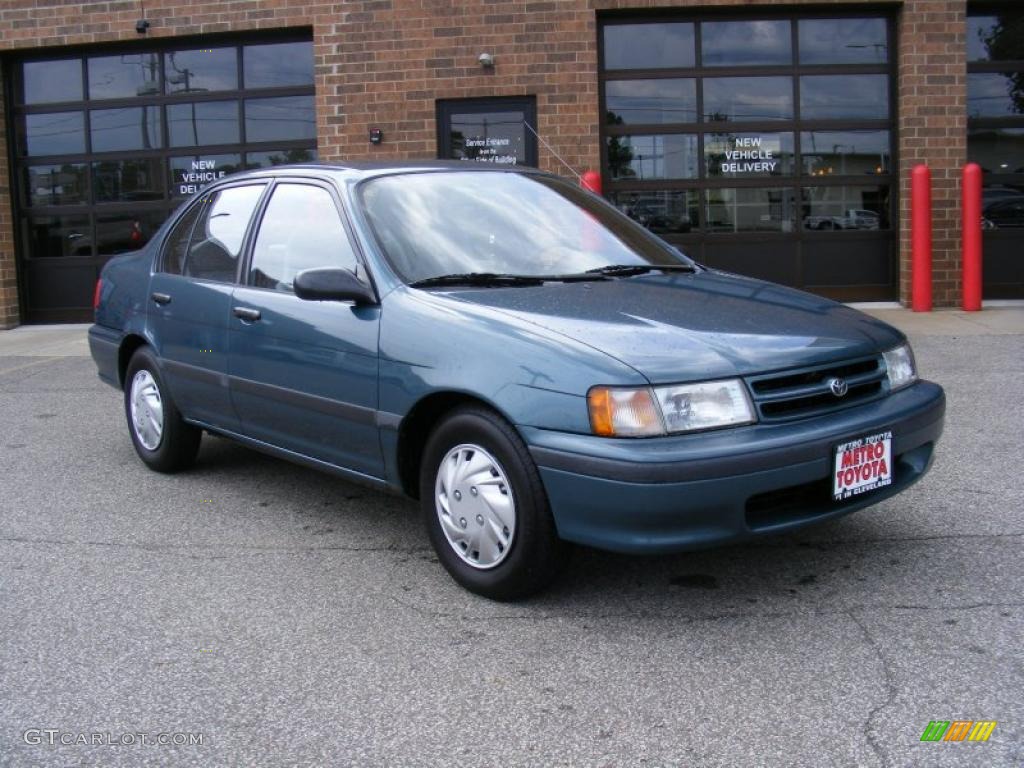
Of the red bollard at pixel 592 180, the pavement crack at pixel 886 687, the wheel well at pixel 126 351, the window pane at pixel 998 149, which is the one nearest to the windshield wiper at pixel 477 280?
the pavement crack at pixel 886 687

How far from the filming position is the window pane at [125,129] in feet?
42.0

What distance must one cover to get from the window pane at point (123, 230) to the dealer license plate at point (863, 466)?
10.8m

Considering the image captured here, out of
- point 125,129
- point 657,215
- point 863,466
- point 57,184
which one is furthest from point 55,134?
point 863,466

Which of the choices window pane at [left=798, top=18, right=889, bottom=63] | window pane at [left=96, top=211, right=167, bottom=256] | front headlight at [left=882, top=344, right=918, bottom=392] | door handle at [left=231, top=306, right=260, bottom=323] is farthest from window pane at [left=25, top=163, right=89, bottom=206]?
front headlight at [left=882, top=344, right=918, bottom=392]

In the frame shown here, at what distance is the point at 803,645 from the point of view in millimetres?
3395

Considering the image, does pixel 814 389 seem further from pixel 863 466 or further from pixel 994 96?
pixel 994 96

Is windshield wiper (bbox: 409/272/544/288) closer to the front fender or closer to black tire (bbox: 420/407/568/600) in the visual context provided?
the front fender

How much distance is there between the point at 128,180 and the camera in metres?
12.9

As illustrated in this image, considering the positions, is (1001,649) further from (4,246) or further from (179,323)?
(4,246)

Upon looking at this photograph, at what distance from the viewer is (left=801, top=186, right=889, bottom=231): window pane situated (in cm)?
1208

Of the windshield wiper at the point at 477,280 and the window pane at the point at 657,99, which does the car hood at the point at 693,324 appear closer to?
the windshield wiper at the point at 477,280

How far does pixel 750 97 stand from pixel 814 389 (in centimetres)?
911

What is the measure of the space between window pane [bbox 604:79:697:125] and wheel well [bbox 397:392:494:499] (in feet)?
28.3

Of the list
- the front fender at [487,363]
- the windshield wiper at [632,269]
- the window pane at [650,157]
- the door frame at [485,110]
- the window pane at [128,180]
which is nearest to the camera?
the front fender at [487,363]
